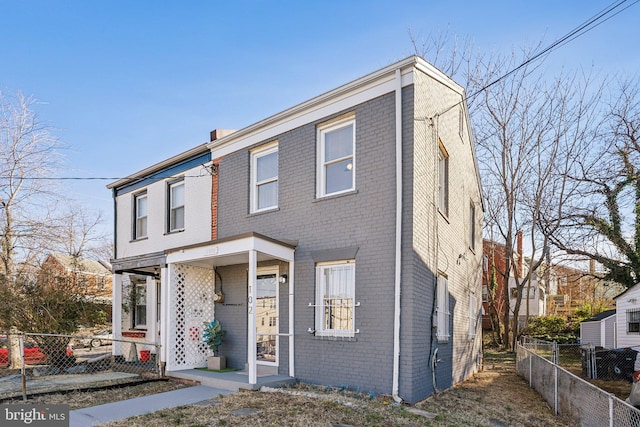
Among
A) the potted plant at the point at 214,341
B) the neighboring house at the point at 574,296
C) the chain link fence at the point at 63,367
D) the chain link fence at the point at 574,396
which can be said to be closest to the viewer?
the chain link fence at the point at 574,396

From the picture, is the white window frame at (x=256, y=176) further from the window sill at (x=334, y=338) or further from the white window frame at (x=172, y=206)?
the window sill at (x=334, y=338)

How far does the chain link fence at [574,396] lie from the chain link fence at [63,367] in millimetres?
8267

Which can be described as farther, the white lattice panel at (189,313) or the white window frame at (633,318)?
the white window frame at (633,318)

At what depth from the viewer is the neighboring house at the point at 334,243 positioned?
27.0ft

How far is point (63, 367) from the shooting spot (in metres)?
12.0

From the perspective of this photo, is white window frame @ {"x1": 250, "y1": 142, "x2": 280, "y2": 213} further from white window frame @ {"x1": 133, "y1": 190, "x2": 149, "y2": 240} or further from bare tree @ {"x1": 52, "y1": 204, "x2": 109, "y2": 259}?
bare tree @ {"x1": 52, "y1": 204, "x2": 109, "y2": 259}

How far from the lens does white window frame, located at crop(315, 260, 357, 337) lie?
8633 millimetres

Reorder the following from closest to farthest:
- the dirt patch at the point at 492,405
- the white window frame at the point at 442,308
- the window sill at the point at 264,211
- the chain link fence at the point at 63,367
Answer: the dirt patch at the point at 492,405 < the chain link fence at the point at 63,367 < the white window frame at the point at 442,308 < the window sill at the point at 264,211

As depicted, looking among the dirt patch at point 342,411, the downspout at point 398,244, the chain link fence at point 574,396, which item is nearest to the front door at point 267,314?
the dirt patch at point 342,411

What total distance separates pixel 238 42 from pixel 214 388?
29.2 feet

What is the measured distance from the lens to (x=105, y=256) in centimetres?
4003

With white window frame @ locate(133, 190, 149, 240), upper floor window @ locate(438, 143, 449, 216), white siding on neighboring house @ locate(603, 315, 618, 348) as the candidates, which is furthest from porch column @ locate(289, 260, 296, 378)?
white siding on neighboring house @ locate(603, 315, 618, 348)

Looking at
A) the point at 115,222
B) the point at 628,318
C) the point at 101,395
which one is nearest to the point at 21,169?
the point at 115,222

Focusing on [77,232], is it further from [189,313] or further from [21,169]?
[189,313]
